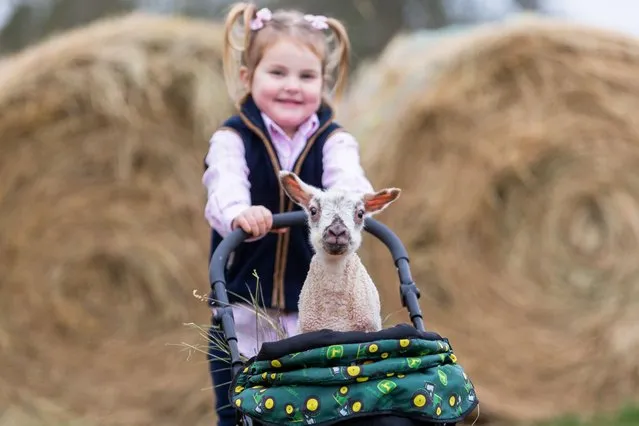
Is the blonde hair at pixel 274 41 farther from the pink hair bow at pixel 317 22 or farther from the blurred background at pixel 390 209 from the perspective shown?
the blurred background at pixel 390 209

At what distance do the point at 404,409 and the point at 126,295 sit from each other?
4201 millimetres

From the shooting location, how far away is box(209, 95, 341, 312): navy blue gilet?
10.9ft

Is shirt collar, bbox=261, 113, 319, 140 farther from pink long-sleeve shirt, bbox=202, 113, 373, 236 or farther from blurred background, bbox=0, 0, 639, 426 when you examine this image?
blurred background, bbox=0, 0, 639, 426

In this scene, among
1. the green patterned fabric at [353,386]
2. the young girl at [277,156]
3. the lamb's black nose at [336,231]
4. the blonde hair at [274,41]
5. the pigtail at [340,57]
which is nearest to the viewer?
the green patterned fabric at [353,386]

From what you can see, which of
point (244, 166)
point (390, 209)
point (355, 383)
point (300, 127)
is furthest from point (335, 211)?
point (390, 209)

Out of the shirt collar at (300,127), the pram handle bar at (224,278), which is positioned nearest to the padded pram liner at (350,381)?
the pram handle bar at (224,278)

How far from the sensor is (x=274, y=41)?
11.1 feet

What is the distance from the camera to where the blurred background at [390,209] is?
5980 mm

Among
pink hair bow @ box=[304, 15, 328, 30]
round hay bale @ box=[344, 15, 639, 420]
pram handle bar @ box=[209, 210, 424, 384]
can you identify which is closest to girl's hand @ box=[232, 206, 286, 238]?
pram handle bar @ box=[209, 210, 424, 384]

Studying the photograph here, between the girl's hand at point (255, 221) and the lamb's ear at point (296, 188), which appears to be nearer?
the lamb's ear at point (296, 188)

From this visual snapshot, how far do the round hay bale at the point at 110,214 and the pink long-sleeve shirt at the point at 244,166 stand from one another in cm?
278

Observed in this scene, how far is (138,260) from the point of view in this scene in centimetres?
631

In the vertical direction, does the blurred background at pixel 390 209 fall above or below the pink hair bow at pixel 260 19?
above

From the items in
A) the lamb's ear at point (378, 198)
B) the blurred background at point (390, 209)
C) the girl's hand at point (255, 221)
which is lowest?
the lamb's ear at point (378, 198)
